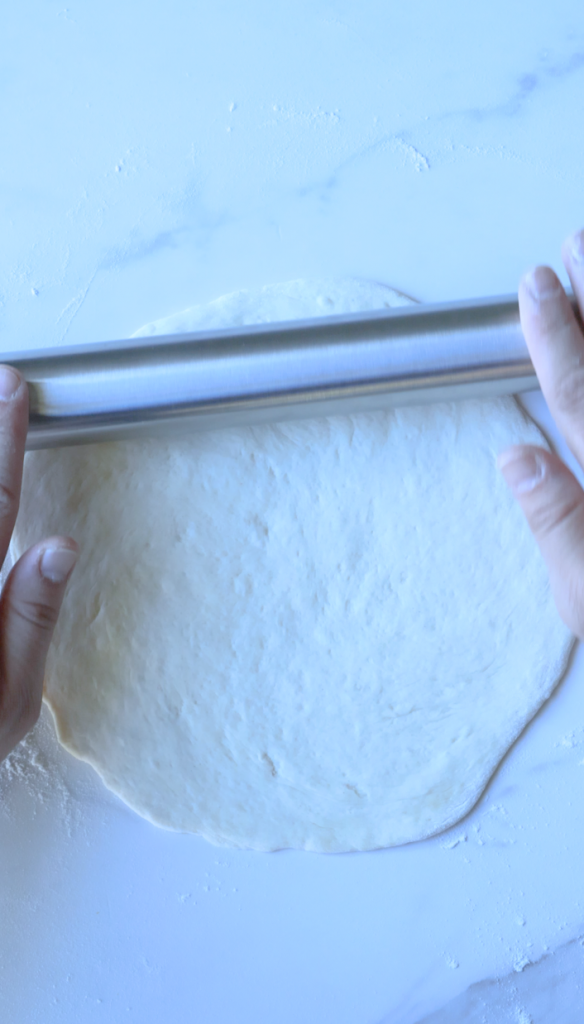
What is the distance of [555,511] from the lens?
0.92 metres

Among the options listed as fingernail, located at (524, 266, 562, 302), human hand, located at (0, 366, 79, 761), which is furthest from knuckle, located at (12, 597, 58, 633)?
fingernail, located at (524, 266, 562, 302)

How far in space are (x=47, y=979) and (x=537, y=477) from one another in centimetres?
99

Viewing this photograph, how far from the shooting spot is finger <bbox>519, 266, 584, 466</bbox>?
0.94 m

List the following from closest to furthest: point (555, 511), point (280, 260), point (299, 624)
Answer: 1. point (555, 511)
2. point (299, 624)
3. point (280, 260)

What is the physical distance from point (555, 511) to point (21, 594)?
2.27ft

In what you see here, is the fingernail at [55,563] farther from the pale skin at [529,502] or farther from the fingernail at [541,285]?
the fingernail at [541,285]

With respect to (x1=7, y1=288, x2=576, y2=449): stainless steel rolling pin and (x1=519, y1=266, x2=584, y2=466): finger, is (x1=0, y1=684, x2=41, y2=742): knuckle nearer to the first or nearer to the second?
(x1=7, y1=288, x2=576, y2=449): stainless steel rolling pin

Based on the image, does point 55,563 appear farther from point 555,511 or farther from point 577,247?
point 577,247

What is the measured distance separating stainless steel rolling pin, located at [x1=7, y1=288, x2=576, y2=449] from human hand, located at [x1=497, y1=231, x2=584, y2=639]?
34mm

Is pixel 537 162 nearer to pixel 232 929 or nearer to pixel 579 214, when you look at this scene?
pixel 579 214

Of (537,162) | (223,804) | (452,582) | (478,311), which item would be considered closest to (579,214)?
(537,162)

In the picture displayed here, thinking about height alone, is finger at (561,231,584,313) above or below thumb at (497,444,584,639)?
above

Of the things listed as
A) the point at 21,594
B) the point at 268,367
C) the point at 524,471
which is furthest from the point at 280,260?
the point at 21,594

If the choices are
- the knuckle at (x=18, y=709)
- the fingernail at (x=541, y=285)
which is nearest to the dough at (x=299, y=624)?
the knuckle at (x=18, y=709)
